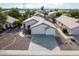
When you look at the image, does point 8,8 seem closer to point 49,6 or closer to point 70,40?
point 49,6

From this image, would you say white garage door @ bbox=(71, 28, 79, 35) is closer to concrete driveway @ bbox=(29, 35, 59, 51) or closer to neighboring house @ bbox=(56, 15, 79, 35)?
neighboring house @ bbox=(56, 15, 79, 35)

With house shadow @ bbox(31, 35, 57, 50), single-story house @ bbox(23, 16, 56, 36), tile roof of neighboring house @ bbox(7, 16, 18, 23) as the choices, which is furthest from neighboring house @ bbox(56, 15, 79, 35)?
→ tile roof of neighboring house @ bbox(7, 16, 18, 23)

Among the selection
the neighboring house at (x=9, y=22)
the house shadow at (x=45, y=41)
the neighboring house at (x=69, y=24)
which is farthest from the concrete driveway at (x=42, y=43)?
the neighboring house at (x=9, y=22)

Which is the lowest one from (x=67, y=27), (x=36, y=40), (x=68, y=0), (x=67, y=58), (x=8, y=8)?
(x=67, y=58)

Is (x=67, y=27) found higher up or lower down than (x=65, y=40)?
higher up

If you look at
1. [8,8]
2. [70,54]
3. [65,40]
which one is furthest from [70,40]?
[8,8]
